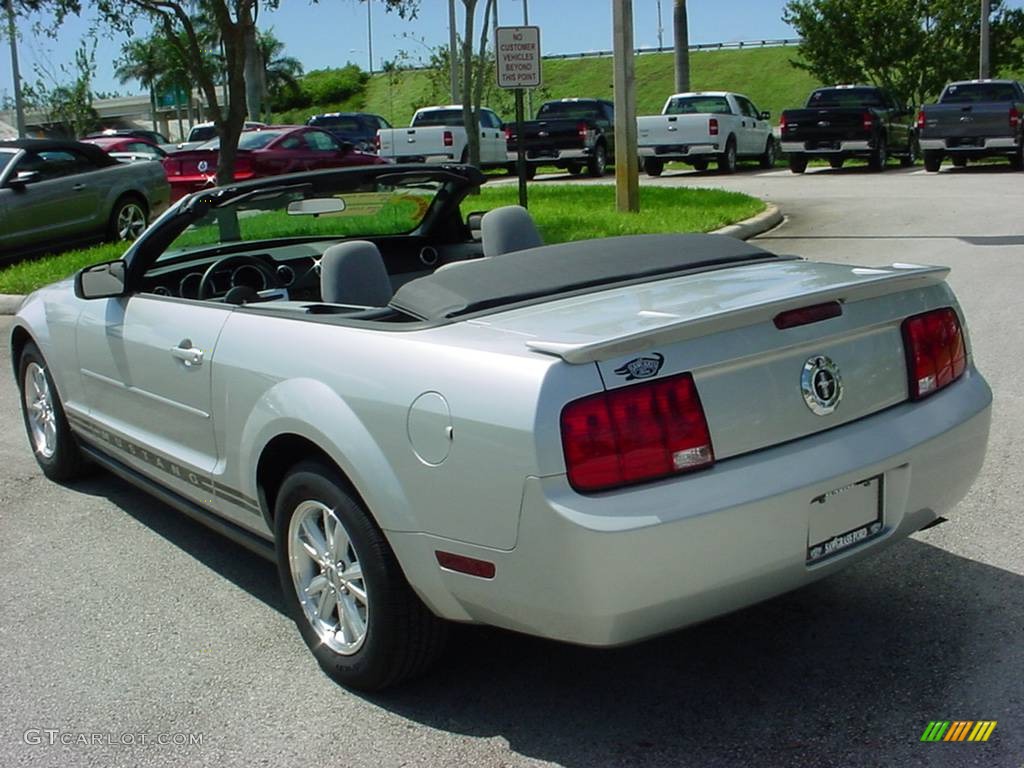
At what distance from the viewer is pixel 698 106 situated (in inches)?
1075

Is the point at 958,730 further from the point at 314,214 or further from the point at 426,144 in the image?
the point at 426,144

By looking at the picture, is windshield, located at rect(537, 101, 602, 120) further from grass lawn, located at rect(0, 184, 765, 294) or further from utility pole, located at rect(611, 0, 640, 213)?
utility pole, located at rect(611, 0, 640, 213)

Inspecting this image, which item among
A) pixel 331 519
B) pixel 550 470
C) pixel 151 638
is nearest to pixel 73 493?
pixel 151 638

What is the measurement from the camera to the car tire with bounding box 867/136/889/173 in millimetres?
25252

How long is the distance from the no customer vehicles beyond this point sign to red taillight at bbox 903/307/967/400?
8.68 metres

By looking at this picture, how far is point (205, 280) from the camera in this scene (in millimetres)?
4926

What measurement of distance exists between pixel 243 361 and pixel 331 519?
653 mm

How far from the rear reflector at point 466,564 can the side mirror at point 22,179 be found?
40.5 ft

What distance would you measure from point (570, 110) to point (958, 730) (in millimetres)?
27137

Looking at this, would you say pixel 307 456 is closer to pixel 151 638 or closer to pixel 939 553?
pixel 151 638

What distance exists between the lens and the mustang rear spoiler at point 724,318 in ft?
9.80

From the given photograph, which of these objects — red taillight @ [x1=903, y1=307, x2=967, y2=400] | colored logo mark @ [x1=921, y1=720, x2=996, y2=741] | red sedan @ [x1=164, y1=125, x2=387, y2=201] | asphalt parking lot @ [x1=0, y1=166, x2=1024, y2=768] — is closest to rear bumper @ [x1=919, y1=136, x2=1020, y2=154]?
red sedan @ [x1=164, y1=125, x2=387, y2=201]

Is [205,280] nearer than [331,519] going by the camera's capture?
No

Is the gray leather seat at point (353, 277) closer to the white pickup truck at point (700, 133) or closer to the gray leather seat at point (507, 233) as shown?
the gray leather seat at point (507, 233)
